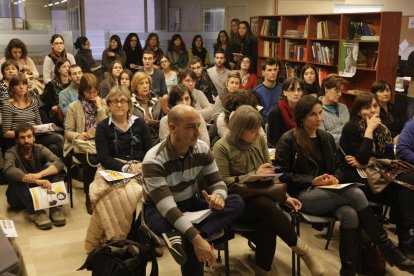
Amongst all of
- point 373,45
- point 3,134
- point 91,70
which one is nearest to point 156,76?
point 91,70

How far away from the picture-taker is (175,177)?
105 inches

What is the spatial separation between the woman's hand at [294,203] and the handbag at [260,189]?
0.14 metres

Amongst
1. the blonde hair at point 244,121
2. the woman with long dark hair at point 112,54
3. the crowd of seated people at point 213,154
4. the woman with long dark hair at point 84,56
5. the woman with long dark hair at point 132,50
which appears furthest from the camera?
the woman with long dark hair at point 132,50

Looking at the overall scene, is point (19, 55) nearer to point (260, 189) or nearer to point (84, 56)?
point (84, 56)

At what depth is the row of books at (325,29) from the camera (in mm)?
6992

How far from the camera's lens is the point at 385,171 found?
3.45m

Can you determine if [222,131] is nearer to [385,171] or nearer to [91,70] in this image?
[385,171]

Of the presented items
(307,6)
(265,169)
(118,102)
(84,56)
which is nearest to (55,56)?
(84,56)

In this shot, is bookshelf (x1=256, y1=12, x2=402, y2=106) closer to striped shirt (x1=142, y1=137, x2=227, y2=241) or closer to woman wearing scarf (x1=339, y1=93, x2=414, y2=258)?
woman wearing scarf (x1=339, y1=93, x2=414, y2=258)

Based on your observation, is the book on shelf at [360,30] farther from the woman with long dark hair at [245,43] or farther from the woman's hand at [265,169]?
the woman's hand at [265,169]

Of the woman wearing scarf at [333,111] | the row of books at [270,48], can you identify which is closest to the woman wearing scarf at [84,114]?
the woman wearing scarf at [333,111]

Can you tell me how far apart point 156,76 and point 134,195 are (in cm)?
290

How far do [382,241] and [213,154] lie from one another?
4.02 feet

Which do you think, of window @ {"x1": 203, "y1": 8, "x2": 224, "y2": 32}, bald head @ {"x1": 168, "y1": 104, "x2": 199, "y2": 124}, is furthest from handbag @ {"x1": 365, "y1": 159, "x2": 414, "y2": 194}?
window @ {"x1": 203, "y1": 8, "x2": 224, "y2": 32}
